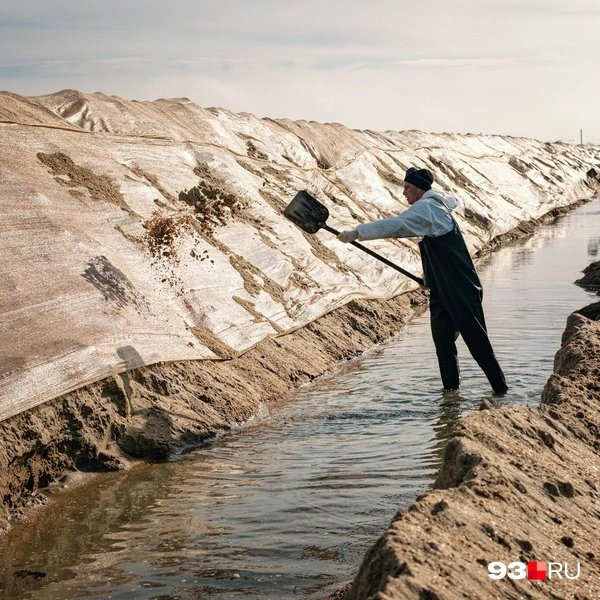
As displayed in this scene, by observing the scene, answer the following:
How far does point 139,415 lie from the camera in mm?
6336

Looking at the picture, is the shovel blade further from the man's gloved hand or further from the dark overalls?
the dark overalls

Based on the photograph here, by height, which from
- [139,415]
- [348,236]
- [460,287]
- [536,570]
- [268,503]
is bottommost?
[268,503]

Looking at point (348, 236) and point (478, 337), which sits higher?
point (348, 236)

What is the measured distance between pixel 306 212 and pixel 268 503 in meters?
3.22

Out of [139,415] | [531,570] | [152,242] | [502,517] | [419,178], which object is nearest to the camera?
[531,570]

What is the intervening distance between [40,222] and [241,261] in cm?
264

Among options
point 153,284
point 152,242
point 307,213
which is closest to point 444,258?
point 307,213

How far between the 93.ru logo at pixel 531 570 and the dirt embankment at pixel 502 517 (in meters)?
0.01

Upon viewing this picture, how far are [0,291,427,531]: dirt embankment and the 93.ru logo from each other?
2.87 metres

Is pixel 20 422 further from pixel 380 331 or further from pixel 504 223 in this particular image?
pixel 504 223

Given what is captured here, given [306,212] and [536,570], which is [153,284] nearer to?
[306,212]

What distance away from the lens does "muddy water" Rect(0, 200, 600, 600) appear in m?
4.27

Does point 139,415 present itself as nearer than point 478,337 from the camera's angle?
Yes

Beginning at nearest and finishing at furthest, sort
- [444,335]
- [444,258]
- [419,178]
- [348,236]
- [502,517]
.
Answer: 1. [502,517]
2. [348,236]
3. [444,258]
4. [419,178]
5. [444,335]
